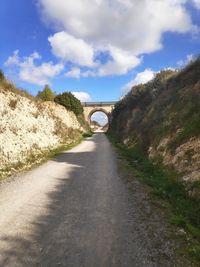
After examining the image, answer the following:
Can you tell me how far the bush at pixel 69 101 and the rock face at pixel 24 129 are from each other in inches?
606

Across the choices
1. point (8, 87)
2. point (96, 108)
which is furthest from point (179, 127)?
point (96, 108)

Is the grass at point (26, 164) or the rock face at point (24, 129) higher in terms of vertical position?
the rock face at point (24, 129)

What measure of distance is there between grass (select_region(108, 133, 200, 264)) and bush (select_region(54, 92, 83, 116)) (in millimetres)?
34872

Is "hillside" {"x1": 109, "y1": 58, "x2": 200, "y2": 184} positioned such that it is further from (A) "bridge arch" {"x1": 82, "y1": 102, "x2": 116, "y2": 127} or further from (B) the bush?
(A) "bridge arch" {"x1": 82, "y1": 102, "x2": 116, "y2": 127}

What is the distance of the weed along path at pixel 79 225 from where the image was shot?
7.05m

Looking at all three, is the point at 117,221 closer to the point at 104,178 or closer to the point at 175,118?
the point at 104,178

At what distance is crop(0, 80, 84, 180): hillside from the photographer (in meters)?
20.5

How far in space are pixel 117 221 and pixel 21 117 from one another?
65.0ft

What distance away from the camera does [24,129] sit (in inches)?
1048

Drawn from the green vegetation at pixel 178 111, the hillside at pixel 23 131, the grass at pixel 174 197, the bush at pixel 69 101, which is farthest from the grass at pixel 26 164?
the bush at pixel 69 101

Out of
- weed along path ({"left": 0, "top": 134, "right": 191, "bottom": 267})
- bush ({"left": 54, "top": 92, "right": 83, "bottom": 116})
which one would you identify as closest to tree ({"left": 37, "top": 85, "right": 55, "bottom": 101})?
bush ({"left": 54, "top": 92, "right": 83, "bottom": 116})

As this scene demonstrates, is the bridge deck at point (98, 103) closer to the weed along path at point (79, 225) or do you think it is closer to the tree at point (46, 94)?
the tree at point (46, 94)

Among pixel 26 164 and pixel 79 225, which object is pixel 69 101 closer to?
pixel 26 164

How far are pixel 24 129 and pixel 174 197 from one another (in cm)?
1717
